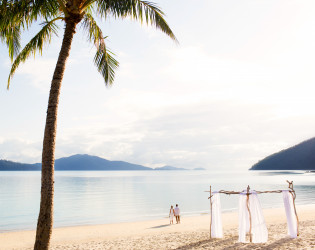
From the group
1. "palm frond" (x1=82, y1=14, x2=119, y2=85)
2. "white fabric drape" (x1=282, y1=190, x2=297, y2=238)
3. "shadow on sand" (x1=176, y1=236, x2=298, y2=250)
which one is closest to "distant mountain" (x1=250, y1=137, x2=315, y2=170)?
"white fabric drape" (x1=282, y1=190, x2=297, y2=238)

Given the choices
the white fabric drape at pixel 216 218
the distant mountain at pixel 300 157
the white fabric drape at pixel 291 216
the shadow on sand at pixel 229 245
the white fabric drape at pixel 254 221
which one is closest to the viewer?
the shadow on sand at pixel 229 245

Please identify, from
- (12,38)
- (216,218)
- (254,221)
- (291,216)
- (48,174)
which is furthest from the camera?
(216,218)

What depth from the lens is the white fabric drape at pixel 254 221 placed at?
38.8 feet

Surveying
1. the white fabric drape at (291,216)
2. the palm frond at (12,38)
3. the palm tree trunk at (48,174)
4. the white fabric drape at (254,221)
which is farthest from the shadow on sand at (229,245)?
the palm frond at (12,38)

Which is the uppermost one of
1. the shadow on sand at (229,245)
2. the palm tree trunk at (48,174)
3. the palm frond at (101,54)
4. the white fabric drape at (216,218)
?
the palm frond at (101,54)

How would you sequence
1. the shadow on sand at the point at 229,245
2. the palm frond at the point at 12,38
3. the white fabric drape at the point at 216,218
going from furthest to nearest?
the white fabric drape at the point at 216,218 < the shadow on sand at the point at 229,245 < the palm frond at the point at 12,38

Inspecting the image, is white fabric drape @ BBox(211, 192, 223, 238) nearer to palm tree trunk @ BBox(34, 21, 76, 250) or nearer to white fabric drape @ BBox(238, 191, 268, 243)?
white fabric drape @ BBox(238, 191, 268, 243)

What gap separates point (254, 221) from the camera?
11883mm

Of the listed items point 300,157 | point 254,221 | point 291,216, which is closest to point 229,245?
point 254,221

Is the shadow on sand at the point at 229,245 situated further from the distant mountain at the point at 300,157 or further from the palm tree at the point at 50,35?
the distant mountain at the point at 300,157

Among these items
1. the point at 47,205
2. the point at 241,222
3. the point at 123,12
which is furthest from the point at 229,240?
the point at 123,12

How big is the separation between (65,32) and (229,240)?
34.1 feet

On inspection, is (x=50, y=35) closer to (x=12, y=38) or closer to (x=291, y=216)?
(x=12, y=38)

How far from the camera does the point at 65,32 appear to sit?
8.11 m
